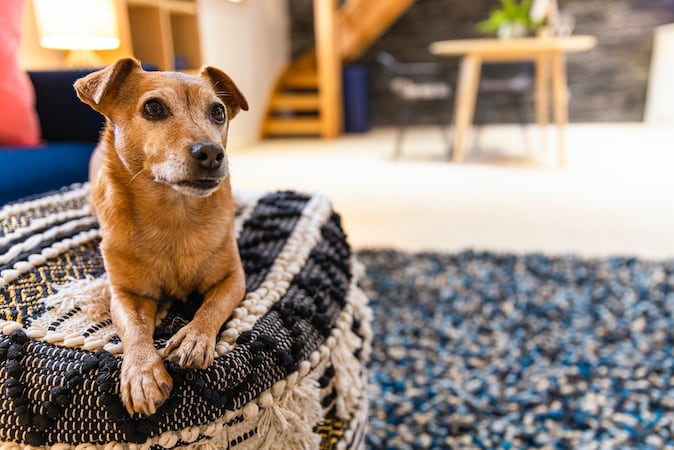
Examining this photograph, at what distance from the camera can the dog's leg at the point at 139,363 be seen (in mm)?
613

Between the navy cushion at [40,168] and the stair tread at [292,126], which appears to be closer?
the navy cushion at [40,168]

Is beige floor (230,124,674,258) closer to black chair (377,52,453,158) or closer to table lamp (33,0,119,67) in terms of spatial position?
black chair (377,52,453,158)

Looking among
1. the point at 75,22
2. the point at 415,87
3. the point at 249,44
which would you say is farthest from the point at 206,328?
the point at 249,44

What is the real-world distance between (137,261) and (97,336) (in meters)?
0.11

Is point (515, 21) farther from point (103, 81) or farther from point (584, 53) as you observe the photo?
point (103, 81)

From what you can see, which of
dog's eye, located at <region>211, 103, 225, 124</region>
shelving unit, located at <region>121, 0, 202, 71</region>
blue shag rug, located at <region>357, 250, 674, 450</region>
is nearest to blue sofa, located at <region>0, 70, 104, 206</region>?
dog's eye, located at <region>211, 103, 225, 124</region>

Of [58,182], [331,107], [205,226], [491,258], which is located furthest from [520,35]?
[205,226]

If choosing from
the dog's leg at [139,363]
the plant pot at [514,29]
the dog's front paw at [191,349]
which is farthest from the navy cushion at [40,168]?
the plant pot at [514,29]

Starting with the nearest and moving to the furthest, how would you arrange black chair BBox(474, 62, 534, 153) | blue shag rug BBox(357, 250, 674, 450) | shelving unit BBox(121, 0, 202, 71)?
blue shag rug BBox(357, 250, 674, 450)
shelving unit BBox(121, 0, 202, 71)
black chair BBox(474, 62, 534, 153)

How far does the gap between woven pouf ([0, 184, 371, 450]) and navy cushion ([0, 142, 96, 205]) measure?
0.72ft

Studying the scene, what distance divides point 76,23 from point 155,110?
2.00m

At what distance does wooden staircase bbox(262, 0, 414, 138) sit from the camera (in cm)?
546

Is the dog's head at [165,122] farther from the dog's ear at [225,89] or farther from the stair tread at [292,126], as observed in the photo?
the stair tread at [292,126]

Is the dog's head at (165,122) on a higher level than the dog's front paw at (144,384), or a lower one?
higher
